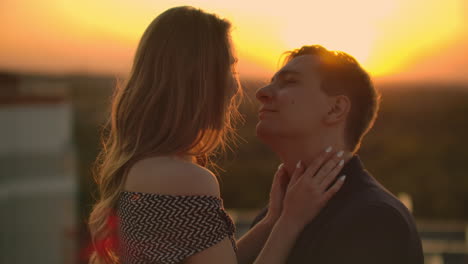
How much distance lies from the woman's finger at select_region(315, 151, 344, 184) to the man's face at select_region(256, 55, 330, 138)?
0.16 metres

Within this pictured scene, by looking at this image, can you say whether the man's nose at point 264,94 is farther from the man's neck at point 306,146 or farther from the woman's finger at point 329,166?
the woman's finger at point 329,166

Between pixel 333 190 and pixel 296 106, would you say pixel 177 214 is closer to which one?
pixel 333 190

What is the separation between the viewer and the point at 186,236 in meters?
1.88

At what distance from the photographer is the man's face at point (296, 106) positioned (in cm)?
248

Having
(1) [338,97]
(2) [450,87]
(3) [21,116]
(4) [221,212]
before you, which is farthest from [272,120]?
(2) [450,87]

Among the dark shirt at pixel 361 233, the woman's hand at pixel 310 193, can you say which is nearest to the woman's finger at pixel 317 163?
the woman's hand at pixel 310 193

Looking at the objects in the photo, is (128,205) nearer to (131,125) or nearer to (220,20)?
(131,125)

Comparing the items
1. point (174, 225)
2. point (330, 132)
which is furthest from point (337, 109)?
point (174, 225)

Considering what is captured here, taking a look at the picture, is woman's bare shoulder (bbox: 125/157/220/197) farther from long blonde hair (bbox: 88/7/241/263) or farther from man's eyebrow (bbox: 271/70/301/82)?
man's eyebrow (bbox: 271/70/301/82)

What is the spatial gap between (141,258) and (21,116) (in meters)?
10.1

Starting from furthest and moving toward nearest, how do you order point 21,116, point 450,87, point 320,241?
point 450,87
point 21,116
point 320,241

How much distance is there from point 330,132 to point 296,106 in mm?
178

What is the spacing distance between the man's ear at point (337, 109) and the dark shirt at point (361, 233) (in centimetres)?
32

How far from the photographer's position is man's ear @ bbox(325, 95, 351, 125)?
8.14 feet
